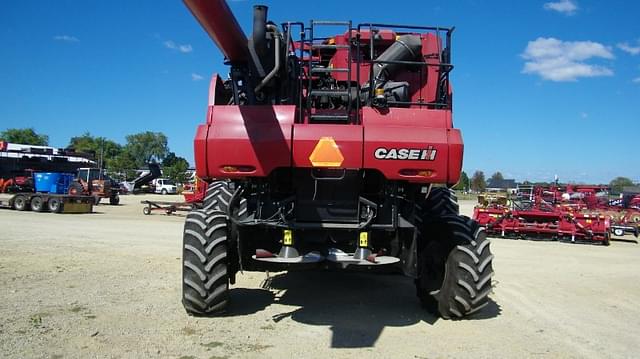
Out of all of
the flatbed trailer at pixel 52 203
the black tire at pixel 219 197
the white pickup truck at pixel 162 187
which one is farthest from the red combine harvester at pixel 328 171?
the white pickup truck at pixel 162 187

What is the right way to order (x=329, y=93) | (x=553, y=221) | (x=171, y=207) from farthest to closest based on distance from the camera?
1. (x=171, y=207)
2. (x=553, y=221)
3. (x=329, y=93)

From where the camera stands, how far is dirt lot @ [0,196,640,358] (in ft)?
16.4

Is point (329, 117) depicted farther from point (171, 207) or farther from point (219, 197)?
point (171, 207)

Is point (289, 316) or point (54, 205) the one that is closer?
point (289, 316)

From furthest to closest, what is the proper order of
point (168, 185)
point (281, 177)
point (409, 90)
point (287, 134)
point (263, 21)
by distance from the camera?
point (168, 185), point (409, 90), point (281, 177), point (287, 134), point (263, 21)

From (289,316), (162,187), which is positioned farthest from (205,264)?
(162,187)

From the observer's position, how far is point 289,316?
20.4 feet

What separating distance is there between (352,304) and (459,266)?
1698 millimetres

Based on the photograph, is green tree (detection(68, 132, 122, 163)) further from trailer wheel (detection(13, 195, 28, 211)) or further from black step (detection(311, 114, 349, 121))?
black step (detection(311, 114, 349, 121))

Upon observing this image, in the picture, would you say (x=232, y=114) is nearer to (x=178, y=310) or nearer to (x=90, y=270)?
(x=178, y=310)

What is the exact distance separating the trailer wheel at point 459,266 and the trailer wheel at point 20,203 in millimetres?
24709

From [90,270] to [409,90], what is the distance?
5924 millimetres

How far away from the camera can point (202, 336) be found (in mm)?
5293

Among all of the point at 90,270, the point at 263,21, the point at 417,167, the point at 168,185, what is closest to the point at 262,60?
the point at 263,21
